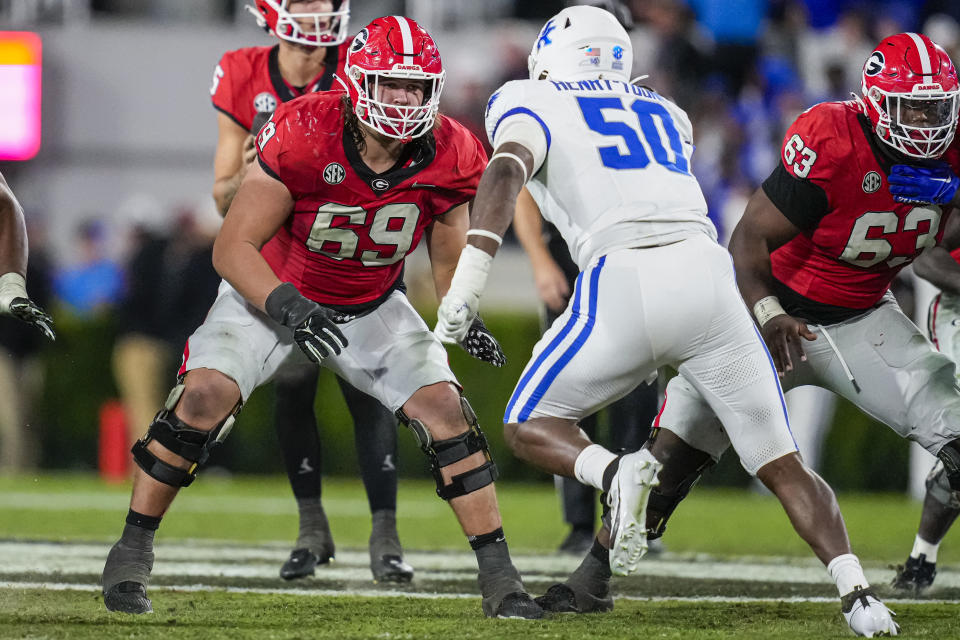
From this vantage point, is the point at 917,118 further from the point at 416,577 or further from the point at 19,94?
the point at 19,94

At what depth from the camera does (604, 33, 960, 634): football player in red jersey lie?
4426mm

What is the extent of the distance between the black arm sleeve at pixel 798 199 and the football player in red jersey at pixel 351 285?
1.01m

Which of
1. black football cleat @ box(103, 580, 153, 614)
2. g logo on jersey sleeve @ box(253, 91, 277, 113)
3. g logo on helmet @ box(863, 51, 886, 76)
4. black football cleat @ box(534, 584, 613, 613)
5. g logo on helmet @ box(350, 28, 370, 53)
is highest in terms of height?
g logo on helmet @ box(863, 51, 886, 76)

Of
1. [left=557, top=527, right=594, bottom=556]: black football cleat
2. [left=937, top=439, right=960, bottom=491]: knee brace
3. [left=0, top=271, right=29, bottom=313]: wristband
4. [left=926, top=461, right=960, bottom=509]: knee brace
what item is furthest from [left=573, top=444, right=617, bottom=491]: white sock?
[left=557, top=527, right=594, bottom=556]: black football cleat

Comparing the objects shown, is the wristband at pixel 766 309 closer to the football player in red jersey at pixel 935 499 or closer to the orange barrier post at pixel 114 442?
the football player in red jersey at pixel 935 499

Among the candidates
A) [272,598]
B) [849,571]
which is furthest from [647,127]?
[272,598]

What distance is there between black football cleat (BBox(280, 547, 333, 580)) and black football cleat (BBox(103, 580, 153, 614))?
3.44 ft

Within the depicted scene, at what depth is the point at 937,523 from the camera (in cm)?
504

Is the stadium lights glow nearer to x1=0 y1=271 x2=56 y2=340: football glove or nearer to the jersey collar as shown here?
x1=0 y1=271 x2=56 y2=340: football glove

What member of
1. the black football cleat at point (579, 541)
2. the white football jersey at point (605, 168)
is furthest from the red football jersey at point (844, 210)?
the black football cleat at point (579, 541)

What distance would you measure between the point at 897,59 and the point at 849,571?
172 centimetres

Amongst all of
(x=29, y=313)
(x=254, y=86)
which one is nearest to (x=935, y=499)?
(x=254, y=86)

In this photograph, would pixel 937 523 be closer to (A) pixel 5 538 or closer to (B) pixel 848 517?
(B) pixel 848 517

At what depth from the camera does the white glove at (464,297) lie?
3.69 m
